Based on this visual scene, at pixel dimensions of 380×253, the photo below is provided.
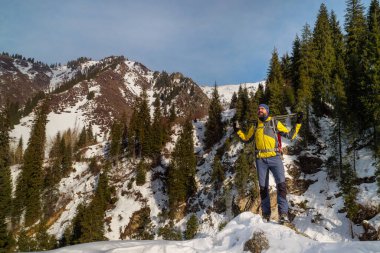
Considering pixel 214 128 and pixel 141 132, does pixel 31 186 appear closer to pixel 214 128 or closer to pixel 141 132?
pixel 141 132

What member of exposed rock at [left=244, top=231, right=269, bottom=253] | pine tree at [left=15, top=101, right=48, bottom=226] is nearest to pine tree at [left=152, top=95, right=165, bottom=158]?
pine tree at [left=15, top=101, right=48, bottom=226]

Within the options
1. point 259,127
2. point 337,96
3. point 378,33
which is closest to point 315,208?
point 337,96

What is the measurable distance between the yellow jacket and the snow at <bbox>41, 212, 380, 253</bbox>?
1.88m

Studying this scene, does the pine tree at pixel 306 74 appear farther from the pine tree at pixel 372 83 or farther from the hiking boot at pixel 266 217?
the hiking boot at pixel 266 217

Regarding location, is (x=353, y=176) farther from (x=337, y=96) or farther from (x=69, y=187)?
(x=69, y=187)

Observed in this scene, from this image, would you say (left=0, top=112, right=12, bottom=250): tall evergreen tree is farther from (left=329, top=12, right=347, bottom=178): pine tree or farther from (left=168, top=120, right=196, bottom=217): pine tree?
(left=329, top=12, right=347, bottom=178): pine tree

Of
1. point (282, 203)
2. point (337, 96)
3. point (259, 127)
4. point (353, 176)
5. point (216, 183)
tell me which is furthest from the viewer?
point (216, 183)

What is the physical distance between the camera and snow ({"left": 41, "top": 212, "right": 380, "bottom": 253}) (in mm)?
5768

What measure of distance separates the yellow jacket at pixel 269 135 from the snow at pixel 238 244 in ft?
6.16

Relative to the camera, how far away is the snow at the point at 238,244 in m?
5.77

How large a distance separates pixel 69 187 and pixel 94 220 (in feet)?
103

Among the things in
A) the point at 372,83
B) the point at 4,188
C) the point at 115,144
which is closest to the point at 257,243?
the point at 372,83

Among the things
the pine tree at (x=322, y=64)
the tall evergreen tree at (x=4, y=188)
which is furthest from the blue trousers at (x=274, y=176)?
the pine tree at (x=322, y=64)

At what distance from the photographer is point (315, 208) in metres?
39.9
